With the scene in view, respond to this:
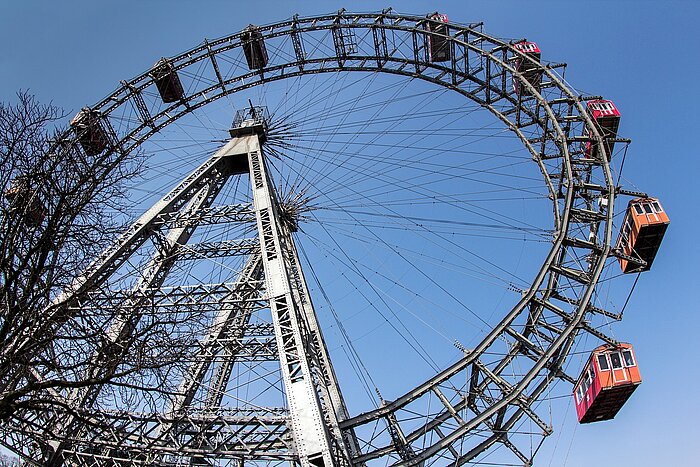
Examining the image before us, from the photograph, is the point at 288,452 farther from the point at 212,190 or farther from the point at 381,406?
the point at 212,190

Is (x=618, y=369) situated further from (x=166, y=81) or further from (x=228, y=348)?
(x=166, y=81)

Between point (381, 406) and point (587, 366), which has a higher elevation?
point (587, 366)

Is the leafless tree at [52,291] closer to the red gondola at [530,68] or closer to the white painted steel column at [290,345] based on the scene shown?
the white painted steel column at [290,345]

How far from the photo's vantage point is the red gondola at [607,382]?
1353 cm

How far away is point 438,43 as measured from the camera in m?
21.0

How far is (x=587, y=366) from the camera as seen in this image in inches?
561

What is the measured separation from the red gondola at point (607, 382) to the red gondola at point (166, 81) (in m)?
15.6

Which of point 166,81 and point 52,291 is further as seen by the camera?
point 166,81

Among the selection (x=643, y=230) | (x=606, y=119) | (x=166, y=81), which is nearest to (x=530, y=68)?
(x=606, y=119)

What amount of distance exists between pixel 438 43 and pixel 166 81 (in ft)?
31.0

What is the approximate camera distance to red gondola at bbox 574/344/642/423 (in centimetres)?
1353

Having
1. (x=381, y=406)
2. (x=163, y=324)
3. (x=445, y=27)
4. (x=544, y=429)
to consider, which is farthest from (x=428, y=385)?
(x=445, y=27)

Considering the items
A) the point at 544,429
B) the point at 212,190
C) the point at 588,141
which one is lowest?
the point at 544,429

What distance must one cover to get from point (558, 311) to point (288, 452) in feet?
24.5
